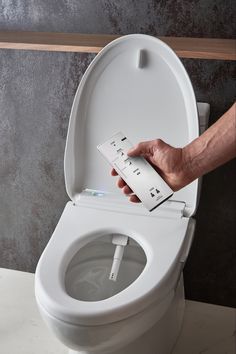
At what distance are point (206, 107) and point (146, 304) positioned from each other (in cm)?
53

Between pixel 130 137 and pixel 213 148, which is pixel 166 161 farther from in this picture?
pixel 130 137

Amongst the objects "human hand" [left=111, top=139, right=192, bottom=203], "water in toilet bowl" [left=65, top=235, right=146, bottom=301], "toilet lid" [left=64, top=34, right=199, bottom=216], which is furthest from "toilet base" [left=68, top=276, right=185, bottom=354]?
"human hand" [left=111, top=139, right=192, bottom=203]

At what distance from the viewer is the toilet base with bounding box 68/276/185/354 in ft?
4.73

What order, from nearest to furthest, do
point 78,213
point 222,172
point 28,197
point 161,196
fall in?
1. point 161,196
2. point 78,213
3. point 222,172
4. point 28,197

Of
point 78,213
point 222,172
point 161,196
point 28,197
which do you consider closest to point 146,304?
point 161,196

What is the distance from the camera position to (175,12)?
1450 millimetres

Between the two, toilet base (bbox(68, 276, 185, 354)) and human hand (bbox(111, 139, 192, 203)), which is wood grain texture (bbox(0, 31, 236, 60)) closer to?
human hand (bbox(111, 139, 192, 203))

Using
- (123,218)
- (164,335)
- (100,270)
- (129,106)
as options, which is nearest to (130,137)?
(129,106)

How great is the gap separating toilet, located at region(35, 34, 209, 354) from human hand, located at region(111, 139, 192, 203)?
180 mm

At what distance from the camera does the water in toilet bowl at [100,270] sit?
1.46 meters

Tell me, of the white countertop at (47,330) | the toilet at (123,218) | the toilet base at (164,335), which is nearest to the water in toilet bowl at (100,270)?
the toilet at (123,218)

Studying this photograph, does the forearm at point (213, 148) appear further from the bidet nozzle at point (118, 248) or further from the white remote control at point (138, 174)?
the bidet nozzle at point (118, 248)

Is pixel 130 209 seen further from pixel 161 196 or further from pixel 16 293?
pixel 16 293

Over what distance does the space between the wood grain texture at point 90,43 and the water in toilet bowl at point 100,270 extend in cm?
49
